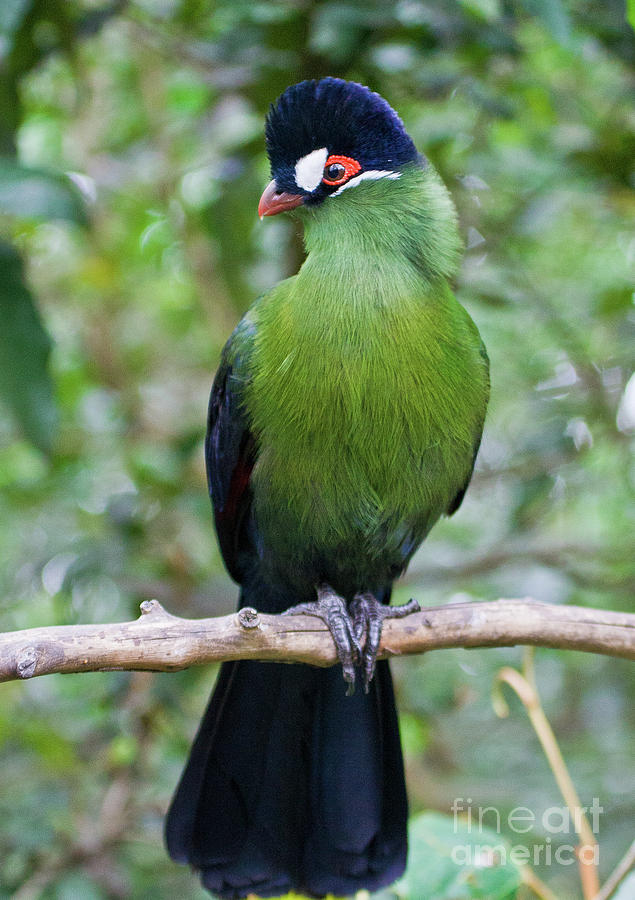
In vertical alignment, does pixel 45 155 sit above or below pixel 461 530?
above

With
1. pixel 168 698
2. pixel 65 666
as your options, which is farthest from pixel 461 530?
pixel 65 666

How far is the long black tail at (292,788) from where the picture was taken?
2281 millimetres

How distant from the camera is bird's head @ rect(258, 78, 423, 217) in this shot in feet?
6.66

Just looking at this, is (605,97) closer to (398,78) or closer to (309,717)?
(398,78)

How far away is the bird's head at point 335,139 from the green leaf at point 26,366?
2.97 feet

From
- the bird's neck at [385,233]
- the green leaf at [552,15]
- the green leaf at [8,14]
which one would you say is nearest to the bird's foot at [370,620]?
the bird's neck at [385,233]

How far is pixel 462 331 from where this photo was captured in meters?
2.14

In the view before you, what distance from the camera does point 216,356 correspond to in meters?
4.07

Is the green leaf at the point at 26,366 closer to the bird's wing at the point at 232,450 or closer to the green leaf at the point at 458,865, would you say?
the bird's wing at the point at 232,450

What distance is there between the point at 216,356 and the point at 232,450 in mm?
1849

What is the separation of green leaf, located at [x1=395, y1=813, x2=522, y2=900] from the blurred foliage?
0.03 meters

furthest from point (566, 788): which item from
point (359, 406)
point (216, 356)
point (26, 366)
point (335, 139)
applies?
point (216, 356)

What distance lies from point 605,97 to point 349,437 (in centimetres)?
232

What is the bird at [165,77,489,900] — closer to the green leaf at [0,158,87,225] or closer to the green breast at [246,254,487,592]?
the green breast at [246,254,487,592]
